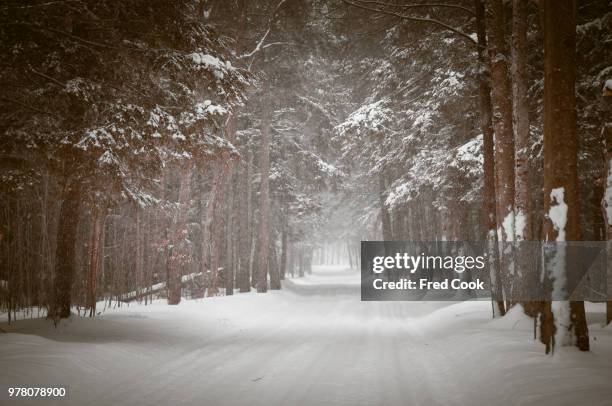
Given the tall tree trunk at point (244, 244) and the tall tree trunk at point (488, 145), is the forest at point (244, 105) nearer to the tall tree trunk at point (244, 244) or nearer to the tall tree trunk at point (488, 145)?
the tall tree trunk at point (488, 145)

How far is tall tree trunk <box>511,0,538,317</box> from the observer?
9.64 m

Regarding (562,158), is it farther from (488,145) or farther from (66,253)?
(66,253)

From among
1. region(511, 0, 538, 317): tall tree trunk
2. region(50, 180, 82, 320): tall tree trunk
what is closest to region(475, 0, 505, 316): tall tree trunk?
region(511, 0, 538, 317): tall tree trunk

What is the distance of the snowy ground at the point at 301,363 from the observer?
221 inches

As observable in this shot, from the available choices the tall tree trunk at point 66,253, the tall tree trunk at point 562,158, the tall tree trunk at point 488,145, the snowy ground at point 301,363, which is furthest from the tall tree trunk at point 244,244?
the tall tree trunk at point 562,158

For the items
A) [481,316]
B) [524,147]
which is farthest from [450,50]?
[481,316]

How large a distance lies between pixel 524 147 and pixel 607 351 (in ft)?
15.2

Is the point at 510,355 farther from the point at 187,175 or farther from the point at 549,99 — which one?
the point at 187,175

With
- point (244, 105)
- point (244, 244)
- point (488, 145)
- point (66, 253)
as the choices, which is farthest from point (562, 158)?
point (244, 244)

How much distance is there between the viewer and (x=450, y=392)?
5.95 metres

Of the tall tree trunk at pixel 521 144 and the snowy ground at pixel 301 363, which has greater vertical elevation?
the tall tree trunk at pixel 521 144

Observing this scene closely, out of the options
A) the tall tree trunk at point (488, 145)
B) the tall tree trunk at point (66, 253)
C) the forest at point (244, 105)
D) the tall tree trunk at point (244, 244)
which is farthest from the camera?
the tall tree trunk at point (244, 244)

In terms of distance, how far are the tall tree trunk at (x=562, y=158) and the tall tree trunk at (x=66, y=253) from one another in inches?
368

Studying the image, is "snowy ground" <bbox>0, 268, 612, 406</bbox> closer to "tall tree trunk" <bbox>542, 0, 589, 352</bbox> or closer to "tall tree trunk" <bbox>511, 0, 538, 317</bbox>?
"tall tree trunk" <bbox>542, 0, 589, 352</bbox>
